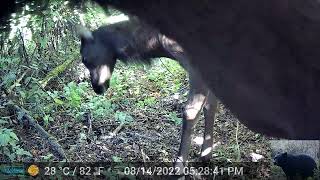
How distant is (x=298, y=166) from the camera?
103 inches

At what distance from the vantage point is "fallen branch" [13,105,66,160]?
2.92m

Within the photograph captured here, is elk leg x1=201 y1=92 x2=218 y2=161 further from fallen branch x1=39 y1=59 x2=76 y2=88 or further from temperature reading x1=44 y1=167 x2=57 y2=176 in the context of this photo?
fallen branch x1=39 y1=59 x2=76 y2=88

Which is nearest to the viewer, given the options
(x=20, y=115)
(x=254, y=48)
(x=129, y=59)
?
(x=254, y=48)

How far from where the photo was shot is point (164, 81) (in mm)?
4082

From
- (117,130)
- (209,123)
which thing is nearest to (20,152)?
(117,130)

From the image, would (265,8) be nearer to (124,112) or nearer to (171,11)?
(171,11)

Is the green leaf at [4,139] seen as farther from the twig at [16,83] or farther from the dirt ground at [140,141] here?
the twig at [16,83]

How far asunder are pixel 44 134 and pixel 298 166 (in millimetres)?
1526

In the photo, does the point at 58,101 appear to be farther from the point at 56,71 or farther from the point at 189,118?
the point at 189,118

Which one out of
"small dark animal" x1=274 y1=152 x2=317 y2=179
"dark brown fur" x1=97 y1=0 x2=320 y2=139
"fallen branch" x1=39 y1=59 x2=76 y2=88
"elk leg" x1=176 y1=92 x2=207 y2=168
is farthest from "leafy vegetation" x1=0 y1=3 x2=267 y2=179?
"dark brown fur" x1=97 y1=0 x2=320 y2=139

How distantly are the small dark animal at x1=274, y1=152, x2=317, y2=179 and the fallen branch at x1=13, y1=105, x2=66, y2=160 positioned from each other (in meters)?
1.26

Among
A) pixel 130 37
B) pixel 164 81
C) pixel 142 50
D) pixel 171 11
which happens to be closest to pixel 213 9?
pixel 171 11

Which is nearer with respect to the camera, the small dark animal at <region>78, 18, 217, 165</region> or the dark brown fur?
the dark brown fur

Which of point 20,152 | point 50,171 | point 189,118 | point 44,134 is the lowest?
point 50,171
